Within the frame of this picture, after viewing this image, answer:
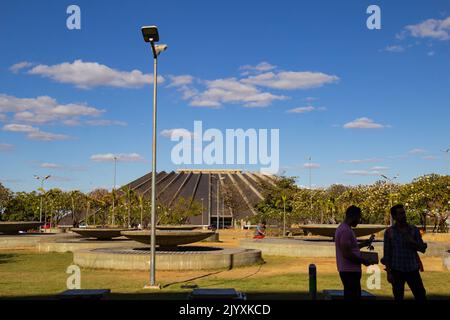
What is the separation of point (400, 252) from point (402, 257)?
87 millimetres

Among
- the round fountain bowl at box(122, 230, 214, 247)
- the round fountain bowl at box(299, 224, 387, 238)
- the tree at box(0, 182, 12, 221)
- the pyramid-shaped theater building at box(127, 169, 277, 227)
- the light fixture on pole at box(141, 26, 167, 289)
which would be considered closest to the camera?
the light fixture on pole at box(141, 26, 167, 289)

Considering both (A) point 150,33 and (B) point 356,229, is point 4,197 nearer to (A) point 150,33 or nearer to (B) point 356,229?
(B) point 356,229

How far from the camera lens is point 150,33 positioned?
1415 cm

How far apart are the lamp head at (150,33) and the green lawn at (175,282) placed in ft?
22.8

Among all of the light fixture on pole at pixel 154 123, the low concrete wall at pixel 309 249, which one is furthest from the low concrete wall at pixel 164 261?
the low concrete wall at pixel 309 249

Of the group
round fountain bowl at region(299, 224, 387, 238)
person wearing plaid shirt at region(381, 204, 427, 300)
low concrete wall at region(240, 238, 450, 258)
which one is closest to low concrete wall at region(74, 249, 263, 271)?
low concrete wall at region(240, 238, 450, 258)

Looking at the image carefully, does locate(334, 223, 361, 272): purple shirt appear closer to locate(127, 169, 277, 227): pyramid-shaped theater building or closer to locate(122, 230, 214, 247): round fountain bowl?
locate(122, 230, 214, 247): round fountain bowl

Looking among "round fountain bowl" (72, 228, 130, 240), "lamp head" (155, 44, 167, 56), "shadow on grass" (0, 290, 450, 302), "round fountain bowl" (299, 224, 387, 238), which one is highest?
"lamp head" (155, 44, 167, 56)

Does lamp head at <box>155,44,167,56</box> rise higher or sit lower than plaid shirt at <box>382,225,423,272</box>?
higher

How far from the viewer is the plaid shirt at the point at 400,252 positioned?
8.48 meters

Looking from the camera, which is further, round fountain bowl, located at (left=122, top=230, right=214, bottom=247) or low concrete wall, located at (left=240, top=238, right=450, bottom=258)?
low concrete wall, located at (left=240, top=238, right=450, bottom=258)

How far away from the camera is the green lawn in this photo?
13.3m
